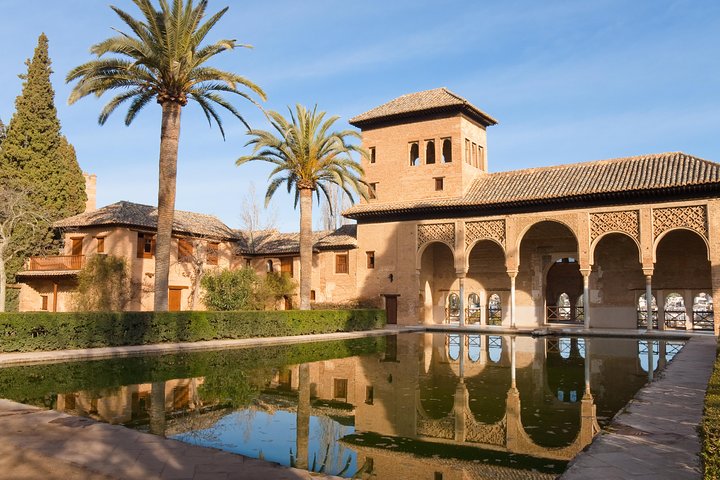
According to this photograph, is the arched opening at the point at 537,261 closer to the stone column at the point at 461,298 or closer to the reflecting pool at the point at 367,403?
the stone column at the point at 461,298

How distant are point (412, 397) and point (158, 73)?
44.4 feet

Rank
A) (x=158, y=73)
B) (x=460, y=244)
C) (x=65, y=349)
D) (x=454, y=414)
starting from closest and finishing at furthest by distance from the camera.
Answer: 1. (x=454, y=414)
2. (x=65, y=349)
3. (x=158, y=73)
4. (x=460, y=244)

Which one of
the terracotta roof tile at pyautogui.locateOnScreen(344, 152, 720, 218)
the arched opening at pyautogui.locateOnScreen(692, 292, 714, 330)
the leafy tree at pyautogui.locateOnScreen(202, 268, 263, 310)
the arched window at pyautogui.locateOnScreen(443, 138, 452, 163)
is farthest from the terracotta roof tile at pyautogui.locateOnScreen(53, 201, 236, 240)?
the arched opening at pyautogui.locateOnScreen(692, 292, 714, 330)

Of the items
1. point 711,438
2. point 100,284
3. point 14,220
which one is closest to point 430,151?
point 100,284

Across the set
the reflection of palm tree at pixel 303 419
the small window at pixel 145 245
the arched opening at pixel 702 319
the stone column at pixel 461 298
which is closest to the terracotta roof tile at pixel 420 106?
the stone column at pixel 461 298

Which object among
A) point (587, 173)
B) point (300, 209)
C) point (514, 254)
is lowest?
point (514, 254)

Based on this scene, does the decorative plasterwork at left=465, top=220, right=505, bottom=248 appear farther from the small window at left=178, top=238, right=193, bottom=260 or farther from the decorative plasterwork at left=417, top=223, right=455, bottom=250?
the small window at left=178, top=238, right=193, bottom=260

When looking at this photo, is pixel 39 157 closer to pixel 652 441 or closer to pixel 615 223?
pixel 615 223

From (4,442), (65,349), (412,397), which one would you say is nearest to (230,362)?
(65,349)

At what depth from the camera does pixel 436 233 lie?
2864 cm

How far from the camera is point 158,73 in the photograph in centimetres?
1823

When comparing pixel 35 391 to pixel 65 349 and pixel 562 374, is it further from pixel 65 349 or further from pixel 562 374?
pixel 562 374

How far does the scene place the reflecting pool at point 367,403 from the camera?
6.03 m

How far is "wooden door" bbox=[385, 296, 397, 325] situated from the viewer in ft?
98.1
